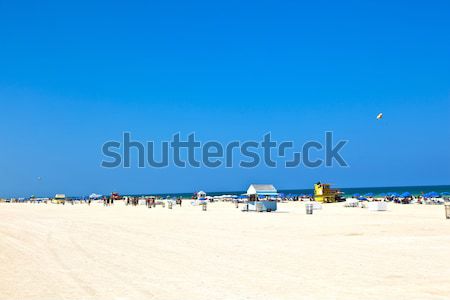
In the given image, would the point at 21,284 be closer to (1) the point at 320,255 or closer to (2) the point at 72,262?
(2) the point at 72,262

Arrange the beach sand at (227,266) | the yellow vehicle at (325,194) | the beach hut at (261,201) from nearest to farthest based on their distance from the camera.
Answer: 1. the beach sand at (227,266)
2. the beach hut at (261,201)
3. the yellow vehicle at (325,194)

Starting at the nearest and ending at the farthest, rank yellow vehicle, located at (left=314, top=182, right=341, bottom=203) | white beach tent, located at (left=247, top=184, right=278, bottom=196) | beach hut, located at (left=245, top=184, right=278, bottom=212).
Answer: beach hut, located at (left=245, top=184, right=278, bottom=212)
white beach tent, located at (left=247, top=184, right=278, bottom=196)
yellow vehicle, located at (left=314, top=182, right=341, bottom=203)

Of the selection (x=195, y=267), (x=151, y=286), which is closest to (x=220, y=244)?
(x=195, y=267)

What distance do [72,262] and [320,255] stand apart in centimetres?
552

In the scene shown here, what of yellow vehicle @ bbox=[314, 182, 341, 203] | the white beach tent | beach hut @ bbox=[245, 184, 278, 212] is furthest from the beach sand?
yellow vehicle @ bbox=[314, 182, 341, 203]

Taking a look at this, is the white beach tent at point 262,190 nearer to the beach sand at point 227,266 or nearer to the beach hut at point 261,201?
the beach hut at point 261,201

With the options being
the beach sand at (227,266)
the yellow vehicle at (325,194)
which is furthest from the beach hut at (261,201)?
the yellow vehicle at (325,194)

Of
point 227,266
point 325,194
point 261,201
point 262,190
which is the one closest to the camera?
point 227,266

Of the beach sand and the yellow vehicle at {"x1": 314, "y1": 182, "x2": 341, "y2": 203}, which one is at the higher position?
the yellow vehicle at {"x1": 314, "y1": 182, "x2": 341, "y2": 203}

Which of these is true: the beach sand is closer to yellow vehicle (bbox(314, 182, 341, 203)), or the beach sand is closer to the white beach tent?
the white beach tent

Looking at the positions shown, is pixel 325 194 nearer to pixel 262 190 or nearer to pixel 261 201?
pixel 262 190

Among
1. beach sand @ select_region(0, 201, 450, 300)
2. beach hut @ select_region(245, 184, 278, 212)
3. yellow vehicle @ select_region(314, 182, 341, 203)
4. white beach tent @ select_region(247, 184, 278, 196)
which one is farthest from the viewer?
yellow vehicle @ select_region(314, 182, 341, 203)

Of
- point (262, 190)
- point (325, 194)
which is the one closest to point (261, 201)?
point (262, 190)

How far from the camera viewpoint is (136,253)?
36.4 ft
